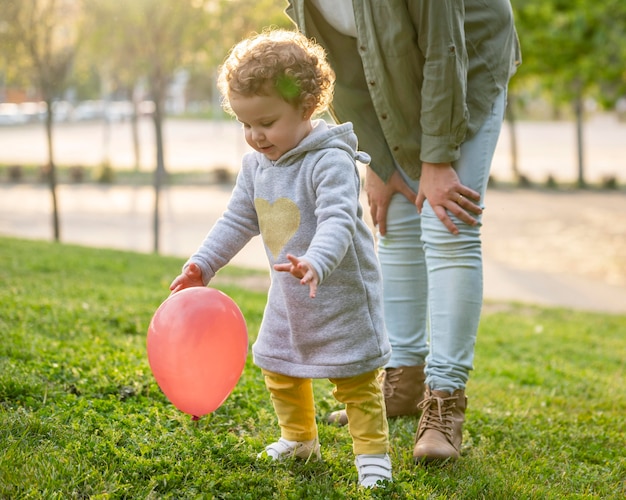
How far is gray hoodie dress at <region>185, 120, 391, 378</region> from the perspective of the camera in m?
2.47

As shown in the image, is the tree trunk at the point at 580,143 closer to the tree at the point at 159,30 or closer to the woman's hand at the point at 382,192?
the tree at the point at 159,30

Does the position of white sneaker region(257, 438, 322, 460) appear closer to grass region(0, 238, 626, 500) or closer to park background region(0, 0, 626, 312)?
grass region(0, 238, 626, 500)

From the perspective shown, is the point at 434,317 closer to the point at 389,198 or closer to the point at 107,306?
the point at 389,198

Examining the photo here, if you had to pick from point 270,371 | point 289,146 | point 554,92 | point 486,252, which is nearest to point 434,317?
point 270,371

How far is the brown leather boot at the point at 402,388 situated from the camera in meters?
3.31

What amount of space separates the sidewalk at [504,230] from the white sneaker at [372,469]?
680 centimetres

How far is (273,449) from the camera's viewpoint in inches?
107

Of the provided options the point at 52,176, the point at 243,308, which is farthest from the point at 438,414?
the point at 52,176

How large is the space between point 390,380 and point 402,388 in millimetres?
58

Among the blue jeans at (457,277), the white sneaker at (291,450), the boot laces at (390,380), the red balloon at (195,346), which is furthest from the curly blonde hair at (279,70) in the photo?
the boot laces at (390,380)

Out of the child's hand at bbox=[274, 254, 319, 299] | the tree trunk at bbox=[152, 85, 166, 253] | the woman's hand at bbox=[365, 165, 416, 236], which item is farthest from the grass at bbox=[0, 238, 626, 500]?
the tree trunk at bbox=[152, 85, 166, 253]

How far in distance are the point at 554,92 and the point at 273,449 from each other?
16203 mm

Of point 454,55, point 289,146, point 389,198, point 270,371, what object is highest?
point 454,55

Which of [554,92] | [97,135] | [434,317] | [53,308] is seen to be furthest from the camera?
[97,135]
